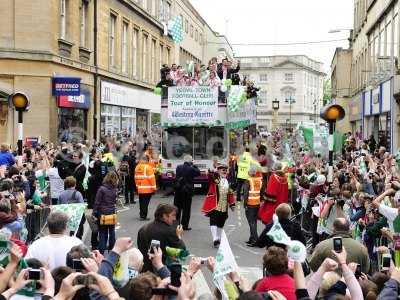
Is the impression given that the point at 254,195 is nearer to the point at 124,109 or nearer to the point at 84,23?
the point at 84,23

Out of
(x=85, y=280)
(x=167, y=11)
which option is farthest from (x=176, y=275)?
(x=167, y=11)

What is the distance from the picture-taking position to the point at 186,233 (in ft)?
45.9

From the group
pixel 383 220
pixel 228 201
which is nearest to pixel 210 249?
pixel 228 201

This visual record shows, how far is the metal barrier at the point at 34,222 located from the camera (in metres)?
10.5

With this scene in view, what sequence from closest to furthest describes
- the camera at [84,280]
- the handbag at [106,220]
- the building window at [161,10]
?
the camera at [84,280], the handbag at [106,220], the building window at [161,10]

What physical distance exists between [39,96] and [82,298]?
21.2 m

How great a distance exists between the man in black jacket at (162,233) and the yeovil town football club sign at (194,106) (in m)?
13.2

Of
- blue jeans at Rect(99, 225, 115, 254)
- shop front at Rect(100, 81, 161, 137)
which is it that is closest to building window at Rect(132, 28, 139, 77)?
shop front at Rect(100, 81, 161, 137)

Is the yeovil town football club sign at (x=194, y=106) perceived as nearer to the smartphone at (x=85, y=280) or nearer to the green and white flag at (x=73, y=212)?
the green and white flag at (x=73, y=212)

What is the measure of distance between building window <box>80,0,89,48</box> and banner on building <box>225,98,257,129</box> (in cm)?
900

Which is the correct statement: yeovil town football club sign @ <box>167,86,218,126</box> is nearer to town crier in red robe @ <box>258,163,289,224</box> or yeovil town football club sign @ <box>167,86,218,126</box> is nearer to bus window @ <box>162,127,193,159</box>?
bus window @ <box>162,127,193,159</box>

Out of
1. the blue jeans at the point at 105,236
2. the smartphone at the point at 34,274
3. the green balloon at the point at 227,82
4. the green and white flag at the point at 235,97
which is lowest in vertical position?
the blue jeans at the point at 105,236

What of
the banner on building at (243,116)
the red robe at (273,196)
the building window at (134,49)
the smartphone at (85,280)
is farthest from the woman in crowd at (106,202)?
the building window at (134,49)

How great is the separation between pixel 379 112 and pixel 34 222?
22.2m
